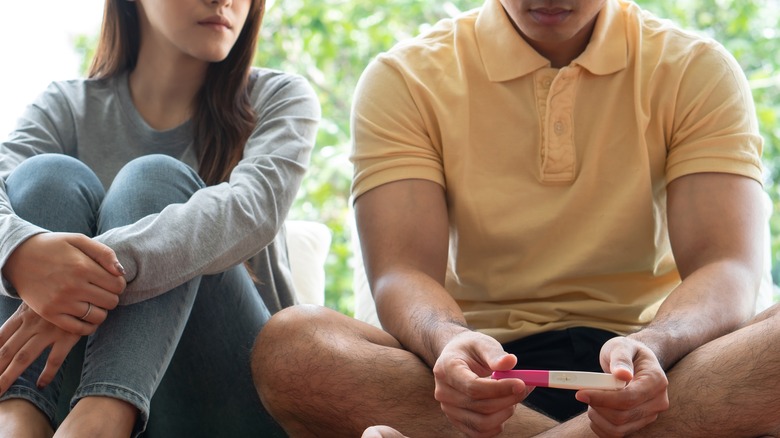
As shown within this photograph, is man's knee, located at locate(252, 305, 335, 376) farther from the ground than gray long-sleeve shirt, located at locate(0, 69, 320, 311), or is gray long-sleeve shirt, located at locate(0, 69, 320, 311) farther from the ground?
gray long-sleeve shirt, located at locate(0, 69, 320, 311)

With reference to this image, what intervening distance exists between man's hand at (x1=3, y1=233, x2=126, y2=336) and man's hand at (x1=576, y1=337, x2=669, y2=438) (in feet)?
2.08

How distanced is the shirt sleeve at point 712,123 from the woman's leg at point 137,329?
0.76 meters

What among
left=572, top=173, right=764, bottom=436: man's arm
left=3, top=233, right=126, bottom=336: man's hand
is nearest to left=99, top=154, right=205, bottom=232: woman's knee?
left=3, top=233, right=126, bottom=336: man's hand

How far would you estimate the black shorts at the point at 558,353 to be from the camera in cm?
151

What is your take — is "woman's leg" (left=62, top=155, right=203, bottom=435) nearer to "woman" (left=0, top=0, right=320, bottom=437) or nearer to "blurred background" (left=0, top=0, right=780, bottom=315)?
"woman" (left=0, top=0, right=320, bottom=437)

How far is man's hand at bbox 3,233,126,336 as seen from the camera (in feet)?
4.58

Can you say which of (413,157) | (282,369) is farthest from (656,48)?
(282,369)

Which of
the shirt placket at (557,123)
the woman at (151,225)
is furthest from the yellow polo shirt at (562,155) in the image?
the woman at (151,225)

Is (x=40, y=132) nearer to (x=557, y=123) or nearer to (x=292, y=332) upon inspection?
(x=292, y=332)

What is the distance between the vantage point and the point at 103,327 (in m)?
1.43

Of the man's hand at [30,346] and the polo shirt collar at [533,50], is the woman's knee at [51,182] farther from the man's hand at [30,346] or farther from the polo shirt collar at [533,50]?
the polo shirt collar at [533,50]

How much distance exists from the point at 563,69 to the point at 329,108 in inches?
68.9

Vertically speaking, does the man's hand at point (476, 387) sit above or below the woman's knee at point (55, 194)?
below

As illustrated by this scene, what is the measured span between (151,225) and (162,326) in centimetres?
14
